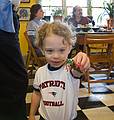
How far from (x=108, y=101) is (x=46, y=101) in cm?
176

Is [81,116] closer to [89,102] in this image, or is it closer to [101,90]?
[89,102]

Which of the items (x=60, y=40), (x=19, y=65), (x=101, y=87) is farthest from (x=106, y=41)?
(x=60, y=40)

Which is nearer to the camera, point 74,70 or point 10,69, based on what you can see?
point 74,70

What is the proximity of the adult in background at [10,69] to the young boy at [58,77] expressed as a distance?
0.27 meters

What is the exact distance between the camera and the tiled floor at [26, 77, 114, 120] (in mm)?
2338

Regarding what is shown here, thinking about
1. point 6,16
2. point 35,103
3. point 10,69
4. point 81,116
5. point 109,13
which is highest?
point 109,13

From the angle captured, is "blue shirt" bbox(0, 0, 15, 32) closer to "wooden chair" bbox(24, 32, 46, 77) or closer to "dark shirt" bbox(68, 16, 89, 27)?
"wooden chair" bbox(24, 32, 46, 77)

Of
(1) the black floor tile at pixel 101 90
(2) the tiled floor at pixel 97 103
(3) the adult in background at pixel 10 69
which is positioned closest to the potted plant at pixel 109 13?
(2) the tiled floor at pixel 97 103

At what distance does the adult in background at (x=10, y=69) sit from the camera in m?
1.30

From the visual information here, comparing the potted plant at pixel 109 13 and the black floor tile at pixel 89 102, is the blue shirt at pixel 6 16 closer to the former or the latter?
the black floor tile at pixel 89 102

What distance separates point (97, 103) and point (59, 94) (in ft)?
5.49

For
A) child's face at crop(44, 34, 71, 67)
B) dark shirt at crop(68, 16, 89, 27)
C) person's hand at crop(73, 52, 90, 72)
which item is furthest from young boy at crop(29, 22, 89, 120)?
dark shirt at crop(68, 16, 89, 27)

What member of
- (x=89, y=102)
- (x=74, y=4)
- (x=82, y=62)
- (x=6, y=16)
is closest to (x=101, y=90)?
(x=89, y=102)

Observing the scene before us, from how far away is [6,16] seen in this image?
1293 mm
